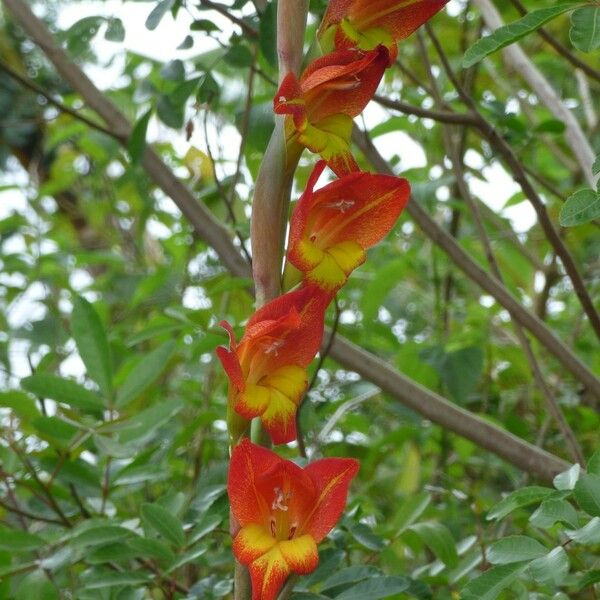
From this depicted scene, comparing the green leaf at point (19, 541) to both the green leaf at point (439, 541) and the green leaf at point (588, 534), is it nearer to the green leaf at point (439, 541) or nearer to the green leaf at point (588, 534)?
the green leaf at point (439, 541)

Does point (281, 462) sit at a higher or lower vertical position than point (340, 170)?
lower

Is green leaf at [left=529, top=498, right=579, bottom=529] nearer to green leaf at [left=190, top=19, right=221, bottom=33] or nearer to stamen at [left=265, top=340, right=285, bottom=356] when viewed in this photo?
stamen at [left=265, top=340, right=285, bottom=356]

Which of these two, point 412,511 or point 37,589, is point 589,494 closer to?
point 412,511

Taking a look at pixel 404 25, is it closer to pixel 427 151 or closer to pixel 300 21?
pixel 300 21

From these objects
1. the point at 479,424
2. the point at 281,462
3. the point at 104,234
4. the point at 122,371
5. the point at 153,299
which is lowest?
the point at 479,424

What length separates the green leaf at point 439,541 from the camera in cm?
80

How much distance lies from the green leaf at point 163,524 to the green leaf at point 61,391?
0.16 metres

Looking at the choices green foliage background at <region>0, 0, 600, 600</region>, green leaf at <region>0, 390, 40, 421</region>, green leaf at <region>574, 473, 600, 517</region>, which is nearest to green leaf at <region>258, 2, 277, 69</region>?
green foliage background at <region>0, 0, 600, 600</region>

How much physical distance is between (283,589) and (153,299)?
3.54 feet

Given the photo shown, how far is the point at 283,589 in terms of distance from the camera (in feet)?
1.76

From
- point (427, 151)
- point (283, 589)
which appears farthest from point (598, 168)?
point (427, 151)

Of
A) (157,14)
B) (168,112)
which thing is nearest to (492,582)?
(157,14)

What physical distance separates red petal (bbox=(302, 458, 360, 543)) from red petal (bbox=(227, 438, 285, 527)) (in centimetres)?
2

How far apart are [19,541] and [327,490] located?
359 millimetres
